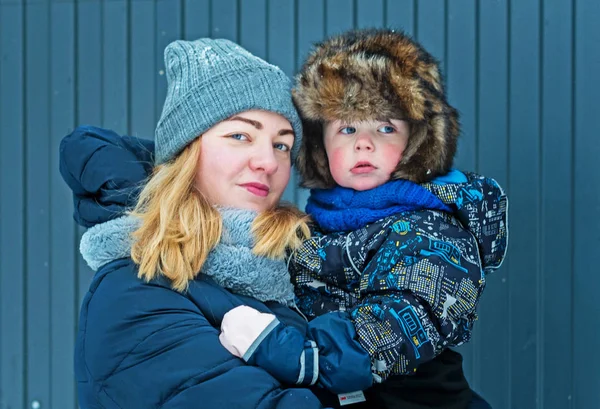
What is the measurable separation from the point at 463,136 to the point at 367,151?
1.74 meters

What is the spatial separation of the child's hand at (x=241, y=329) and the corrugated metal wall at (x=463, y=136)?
7.10 feet

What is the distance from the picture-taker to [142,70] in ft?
13.9

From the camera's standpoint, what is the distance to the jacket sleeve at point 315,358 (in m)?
1.99

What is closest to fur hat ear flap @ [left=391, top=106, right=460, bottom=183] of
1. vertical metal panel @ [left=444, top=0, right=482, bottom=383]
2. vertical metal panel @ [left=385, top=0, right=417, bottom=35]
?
vertical metal panel @ [left=444, top=0, right=482, bottom=383]

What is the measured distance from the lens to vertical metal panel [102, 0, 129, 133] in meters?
4.25

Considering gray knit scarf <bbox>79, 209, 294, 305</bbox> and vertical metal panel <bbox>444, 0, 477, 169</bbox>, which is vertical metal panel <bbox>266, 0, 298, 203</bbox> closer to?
vertical metal panel <bbox>444, 0, 477, 169</bbox>

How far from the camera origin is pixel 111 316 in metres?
2.06

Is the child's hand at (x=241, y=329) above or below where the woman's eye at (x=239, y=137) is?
below

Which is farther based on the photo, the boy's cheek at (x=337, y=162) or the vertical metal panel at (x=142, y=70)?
the vertical metal panel at (x=142, y=70)
